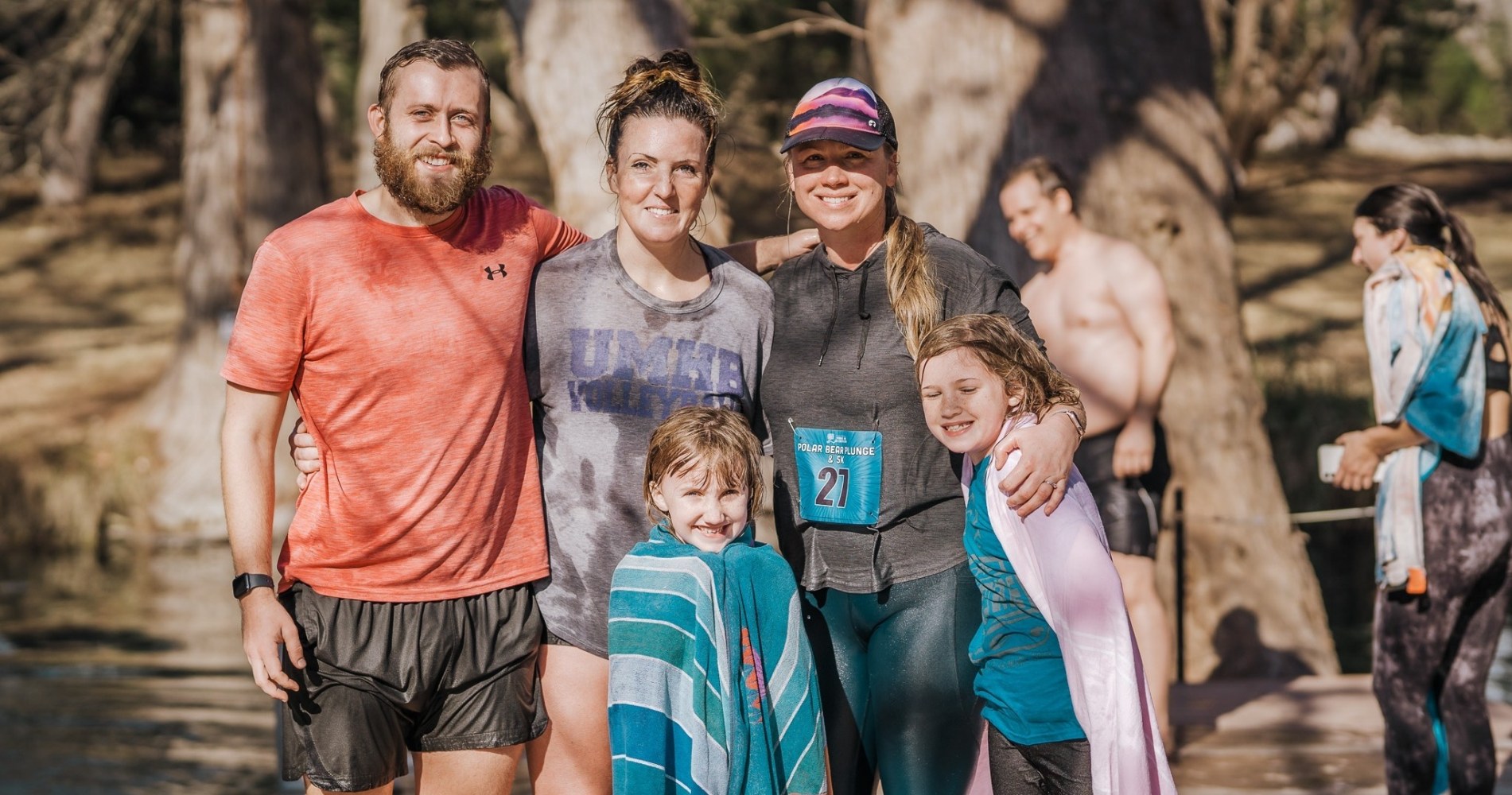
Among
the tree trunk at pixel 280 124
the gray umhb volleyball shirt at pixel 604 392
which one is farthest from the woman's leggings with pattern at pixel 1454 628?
the tree trunk at pixel 280 124

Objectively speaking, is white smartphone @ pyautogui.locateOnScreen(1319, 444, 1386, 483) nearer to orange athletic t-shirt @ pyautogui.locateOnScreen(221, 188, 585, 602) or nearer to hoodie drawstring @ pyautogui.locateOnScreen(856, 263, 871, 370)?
hoodie drawstring @ pyautogui.locateOnScreen(856, 263, 871, 370)

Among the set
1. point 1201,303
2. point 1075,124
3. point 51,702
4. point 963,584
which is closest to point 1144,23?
point 1075,124

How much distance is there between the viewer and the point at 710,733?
303cm

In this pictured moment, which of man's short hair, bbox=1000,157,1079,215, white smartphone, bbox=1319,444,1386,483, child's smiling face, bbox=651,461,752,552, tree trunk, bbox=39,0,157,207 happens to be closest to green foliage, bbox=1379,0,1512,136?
tree trunk, bbox=39,0,157,207

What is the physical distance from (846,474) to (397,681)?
989 millimetres

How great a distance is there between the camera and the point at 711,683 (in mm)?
3033

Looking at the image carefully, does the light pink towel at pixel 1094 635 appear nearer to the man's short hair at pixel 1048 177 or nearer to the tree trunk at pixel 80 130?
the man's short hair at pixel 1048 177

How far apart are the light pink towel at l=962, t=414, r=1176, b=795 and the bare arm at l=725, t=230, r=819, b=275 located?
31.6 inches

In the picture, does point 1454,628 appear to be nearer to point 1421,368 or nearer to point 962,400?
point 1421,368


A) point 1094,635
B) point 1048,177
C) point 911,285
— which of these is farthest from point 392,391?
point 1048,177

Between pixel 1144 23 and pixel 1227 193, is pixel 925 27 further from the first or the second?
pixel 1227 193

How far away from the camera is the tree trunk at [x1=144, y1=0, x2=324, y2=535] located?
15.4 m

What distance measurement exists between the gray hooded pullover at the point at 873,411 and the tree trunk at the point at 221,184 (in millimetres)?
12578

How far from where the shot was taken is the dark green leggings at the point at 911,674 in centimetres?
317
